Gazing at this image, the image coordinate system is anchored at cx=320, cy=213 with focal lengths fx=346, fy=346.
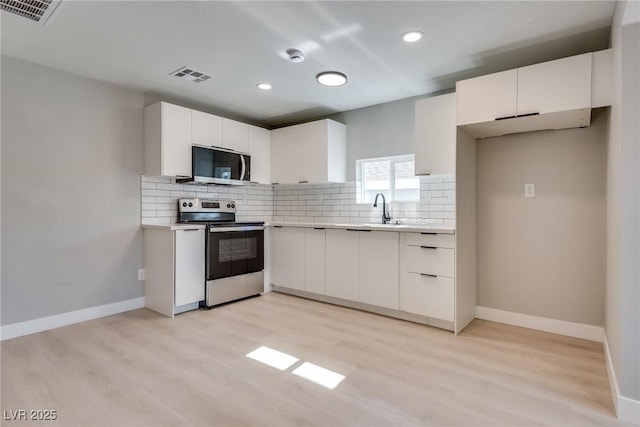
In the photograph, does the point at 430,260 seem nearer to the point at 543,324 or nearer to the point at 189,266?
the point at 543,324

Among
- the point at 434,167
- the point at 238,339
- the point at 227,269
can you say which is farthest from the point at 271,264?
the point at 434,167

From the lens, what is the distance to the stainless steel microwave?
371 cm

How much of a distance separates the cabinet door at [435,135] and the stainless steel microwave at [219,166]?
2.04 meters

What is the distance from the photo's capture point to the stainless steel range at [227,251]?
3609 mm

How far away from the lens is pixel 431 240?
3051mm

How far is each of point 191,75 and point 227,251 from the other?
1789mm

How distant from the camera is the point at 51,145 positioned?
3.03m

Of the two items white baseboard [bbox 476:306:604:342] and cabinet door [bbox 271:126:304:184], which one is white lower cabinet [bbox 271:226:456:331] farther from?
cabinet door [bbox 271:126:304:184]

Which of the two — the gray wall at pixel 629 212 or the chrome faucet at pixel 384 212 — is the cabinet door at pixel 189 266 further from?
the gray wall at pixel 629 212

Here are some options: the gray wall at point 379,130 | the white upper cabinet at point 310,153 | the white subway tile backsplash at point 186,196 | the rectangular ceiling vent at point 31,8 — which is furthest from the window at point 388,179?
the rectangular ceiling vent at point 31,8

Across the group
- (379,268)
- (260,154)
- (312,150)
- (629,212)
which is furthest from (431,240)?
(260,154)

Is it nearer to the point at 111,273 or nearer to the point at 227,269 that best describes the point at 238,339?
the point at 227,269

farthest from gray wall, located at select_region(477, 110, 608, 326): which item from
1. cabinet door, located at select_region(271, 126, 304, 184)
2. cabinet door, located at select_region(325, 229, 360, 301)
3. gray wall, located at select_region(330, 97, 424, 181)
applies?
cabinet door, located at select_region(271, 126, 304, 184)

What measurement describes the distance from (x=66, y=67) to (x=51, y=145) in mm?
695
